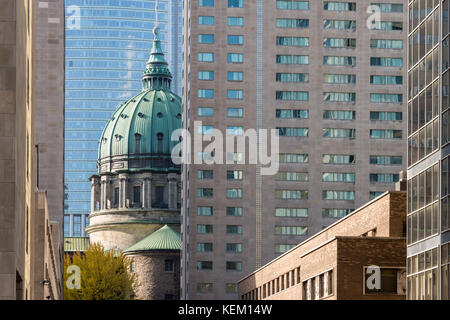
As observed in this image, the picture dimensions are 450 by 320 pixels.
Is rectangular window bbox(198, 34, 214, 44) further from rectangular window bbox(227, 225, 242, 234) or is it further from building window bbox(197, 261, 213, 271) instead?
building window bbox(197, 261, 213, 271)

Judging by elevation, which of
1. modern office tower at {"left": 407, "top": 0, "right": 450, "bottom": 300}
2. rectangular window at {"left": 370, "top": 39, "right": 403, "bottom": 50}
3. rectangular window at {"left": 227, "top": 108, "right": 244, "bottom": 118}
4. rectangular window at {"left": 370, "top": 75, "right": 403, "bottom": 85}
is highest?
rectangular window at {"left": 370, "top": 39, "right": 403, "bottom": 50}

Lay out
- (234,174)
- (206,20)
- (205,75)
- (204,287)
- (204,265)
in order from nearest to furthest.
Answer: (204,287) → (204,265) → (234,174) → (205,75) → (206,20)

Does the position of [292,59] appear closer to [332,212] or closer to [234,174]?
[234,174]

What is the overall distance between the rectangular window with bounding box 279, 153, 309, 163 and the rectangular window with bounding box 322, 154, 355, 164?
2.60m

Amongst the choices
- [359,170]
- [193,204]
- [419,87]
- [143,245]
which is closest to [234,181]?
[193,204]

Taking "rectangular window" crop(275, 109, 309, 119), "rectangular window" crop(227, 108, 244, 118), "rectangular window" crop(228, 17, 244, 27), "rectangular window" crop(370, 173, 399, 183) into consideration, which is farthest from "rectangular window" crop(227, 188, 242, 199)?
"rectangular window" crop(228, 17, 244, 27)

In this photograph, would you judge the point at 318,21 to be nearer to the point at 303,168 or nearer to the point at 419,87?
the point at 303,168

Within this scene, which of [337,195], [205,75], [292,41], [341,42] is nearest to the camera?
[337,195]

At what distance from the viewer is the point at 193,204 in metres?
140

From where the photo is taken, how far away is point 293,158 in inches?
5610

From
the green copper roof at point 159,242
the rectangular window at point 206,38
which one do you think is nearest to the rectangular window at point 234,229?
the rectangular window at point 206,38

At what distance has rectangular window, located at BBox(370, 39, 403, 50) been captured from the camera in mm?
144875

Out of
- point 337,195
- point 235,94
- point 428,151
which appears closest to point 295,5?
point 235,94

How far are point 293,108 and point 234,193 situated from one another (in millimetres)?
13981
